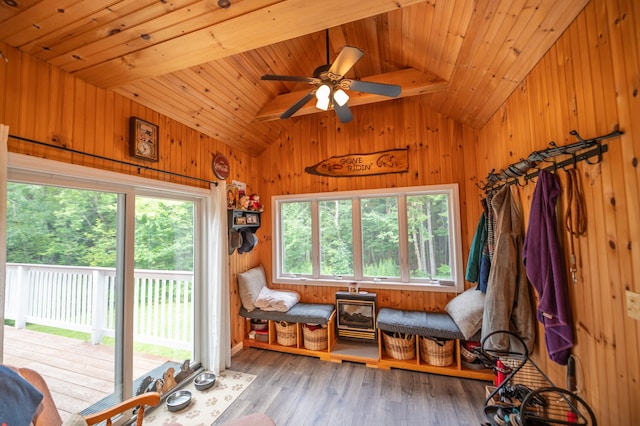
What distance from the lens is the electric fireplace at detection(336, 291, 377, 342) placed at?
3.06 meters

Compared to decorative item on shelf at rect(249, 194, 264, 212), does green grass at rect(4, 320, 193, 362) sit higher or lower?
lower

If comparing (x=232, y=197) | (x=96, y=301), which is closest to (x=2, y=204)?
(x=96, y=301)

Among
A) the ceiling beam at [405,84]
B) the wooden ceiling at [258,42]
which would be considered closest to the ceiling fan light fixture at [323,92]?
the wooden ceiling at [258,42]

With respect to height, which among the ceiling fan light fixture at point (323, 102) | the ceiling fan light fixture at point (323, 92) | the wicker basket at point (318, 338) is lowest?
the wicker basket at point (318, 338)

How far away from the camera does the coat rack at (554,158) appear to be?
1.14 m

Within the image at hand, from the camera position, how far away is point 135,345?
7.58 ft

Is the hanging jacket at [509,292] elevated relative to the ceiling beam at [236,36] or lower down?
lower down

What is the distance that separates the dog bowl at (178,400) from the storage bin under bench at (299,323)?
1024 mm

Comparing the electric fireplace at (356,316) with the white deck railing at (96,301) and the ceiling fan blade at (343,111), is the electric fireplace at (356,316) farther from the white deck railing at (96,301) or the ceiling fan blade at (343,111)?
the ceiling fan blade at (343,111)

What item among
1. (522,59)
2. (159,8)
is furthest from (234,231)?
(522,59)

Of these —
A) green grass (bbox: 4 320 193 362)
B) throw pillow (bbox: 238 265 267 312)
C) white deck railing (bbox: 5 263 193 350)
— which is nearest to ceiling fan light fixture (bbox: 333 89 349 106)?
white deck railing (bbox: 5 263 193 350)

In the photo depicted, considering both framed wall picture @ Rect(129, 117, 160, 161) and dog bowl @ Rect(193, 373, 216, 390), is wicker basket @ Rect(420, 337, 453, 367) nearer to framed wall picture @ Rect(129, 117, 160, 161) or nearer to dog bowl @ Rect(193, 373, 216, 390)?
dog bowl @ Rect(193, 373, 216, 390)

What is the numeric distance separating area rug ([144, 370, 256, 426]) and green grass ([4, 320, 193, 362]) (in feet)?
1.12

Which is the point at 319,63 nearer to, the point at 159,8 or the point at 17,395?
the point at 159,8
